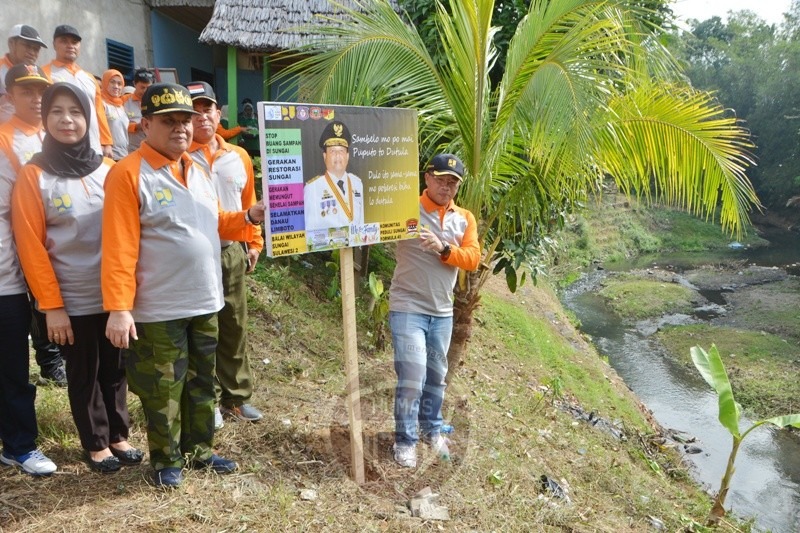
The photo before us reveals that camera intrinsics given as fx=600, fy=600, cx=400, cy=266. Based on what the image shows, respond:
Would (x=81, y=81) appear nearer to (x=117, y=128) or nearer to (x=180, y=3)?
(x=117, y=128)

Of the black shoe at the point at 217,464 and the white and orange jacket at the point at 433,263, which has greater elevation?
the white and orange jacket at the point at 433,263

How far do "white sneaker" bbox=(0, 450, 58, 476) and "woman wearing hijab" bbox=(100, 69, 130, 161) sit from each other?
3.06 metres

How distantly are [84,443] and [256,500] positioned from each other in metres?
0.87

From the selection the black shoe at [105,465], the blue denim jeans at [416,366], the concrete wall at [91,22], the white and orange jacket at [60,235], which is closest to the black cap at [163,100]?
the white and orange jacket at [60,235]

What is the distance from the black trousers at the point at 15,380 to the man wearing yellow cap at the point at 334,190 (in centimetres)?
135

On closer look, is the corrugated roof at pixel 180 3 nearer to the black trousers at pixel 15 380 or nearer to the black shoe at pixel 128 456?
the black trousers at pixel 15 380

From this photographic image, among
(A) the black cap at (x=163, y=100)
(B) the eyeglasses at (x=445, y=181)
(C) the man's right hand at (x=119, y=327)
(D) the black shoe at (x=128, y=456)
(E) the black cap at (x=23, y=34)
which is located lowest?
(D) the black shoe at (x=128, y=456)

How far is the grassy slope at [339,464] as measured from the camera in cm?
277

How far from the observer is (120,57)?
8453 millimetres

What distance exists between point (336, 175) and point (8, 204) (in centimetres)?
144

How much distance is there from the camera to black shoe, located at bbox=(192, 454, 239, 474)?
9.90 feet

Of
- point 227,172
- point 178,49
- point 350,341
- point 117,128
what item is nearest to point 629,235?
point 178,49

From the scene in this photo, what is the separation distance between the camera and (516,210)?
4.58 m

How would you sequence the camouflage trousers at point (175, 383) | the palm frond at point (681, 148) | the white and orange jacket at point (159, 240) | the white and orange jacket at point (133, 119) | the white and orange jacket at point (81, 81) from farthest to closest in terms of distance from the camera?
the white and orange jacket at point (133, 119) → the white and orange jacket at point (81, 81) → the palm frond at point (681, 148) → the camouflage trousers at point (175, 383) → the white and orange jacket at point (159, 240)
